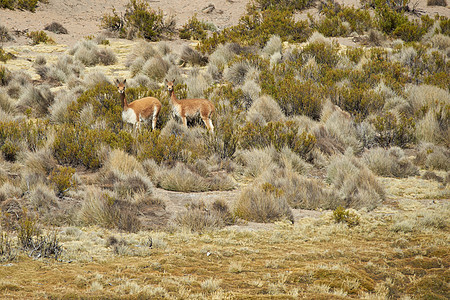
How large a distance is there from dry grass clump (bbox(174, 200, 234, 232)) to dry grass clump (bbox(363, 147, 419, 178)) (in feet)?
14.8

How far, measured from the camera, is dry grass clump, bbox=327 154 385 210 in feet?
27.5

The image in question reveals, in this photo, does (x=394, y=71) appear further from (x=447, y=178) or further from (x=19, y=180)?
(x=19, y=180)

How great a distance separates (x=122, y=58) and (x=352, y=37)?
1181 cm

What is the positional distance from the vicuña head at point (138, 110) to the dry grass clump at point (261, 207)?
4596 mm

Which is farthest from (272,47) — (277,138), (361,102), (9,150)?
(9,150)

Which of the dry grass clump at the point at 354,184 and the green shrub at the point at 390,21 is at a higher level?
the green shrub at the point at 390,21

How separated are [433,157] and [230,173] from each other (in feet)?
15.7

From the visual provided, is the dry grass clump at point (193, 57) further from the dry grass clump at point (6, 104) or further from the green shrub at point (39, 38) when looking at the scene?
the green shrub at point (39, 38)

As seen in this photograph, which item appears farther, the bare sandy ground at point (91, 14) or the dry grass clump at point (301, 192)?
the bare sandy ground at point (91, 14)

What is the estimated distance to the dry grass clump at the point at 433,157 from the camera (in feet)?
34.8

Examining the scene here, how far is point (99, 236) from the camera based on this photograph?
253 inches

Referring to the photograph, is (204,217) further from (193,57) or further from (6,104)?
(193,57)

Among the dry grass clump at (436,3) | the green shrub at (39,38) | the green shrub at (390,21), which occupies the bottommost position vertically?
the green shrub at (39,38)

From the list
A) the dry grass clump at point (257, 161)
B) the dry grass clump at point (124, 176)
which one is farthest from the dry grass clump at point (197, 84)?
the dry grass clump at point (124, 176)
